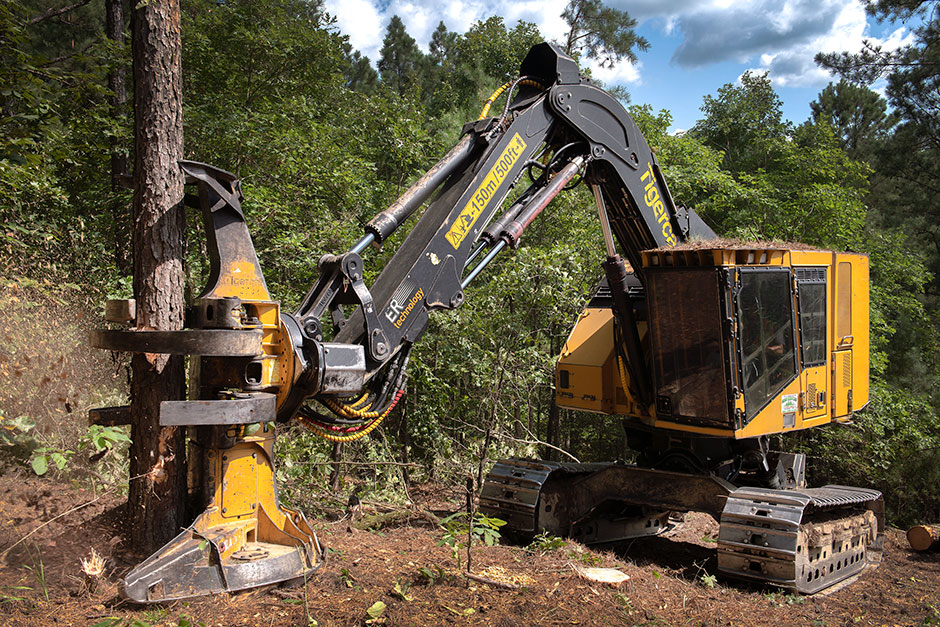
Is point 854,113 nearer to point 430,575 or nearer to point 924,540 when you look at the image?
point 924,540

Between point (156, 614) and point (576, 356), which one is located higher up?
point (576, 356)

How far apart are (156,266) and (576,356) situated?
3976mm

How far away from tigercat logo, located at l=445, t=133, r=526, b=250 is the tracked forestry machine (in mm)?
12

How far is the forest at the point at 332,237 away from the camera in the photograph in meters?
6.47

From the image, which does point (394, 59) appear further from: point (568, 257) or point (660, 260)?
point (660, 260)

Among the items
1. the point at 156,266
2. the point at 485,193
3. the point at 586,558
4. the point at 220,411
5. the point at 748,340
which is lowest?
the point at 586,558

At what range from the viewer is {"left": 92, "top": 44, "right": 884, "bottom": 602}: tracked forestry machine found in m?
3.72

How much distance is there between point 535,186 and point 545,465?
2.68 meters

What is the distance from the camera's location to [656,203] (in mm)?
5941

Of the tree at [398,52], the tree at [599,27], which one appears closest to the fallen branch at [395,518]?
the tree at [599,27]

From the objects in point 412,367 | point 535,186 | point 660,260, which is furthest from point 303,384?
point 412,367

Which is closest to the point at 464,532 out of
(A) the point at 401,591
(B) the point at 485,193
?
Result: (A) the point at 401,591

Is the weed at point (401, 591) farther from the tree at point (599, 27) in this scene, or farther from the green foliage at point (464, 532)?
the tree at point (599, 27)

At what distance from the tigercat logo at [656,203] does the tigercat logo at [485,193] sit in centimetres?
142
